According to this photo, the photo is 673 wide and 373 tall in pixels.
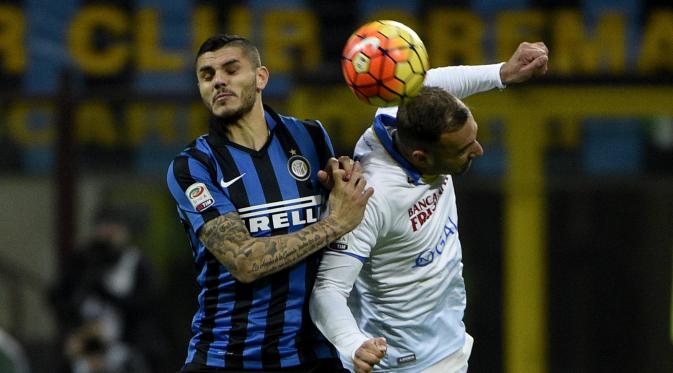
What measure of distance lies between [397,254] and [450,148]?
1.35 ft

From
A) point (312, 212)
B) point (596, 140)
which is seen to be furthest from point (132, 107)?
point (312, 212)

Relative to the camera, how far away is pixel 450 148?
14.5ft

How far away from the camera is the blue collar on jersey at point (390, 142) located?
179 inches

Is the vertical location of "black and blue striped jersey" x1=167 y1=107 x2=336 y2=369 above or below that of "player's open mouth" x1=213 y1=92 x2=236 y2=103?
below

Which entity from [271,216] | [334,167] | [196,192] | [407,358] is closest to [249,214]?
[271,216]

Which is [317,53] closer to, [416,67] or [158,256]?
[158,256]

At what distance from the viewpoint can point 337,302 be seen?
14.2 feet

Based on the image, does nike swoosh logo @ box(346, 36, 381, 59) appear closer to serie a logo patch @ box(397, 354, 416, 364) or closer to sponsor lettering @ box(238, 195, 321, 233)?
sponsor lettering @ box(238, 195, 321, 233)

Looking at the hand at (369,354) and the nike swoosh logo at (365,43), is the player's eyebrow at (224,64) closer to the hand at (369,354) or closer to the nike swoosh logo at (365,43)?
the nike swoosh logo at (365,43)

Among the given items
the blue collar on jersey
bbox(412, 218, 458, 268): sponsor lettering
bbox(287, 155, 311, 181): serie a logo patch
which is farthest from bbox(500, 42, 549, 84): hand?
bbox(287, 155, 311, 181): serie a logo patch

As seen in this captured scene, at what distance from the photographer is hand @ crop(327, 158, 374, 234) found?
435cm

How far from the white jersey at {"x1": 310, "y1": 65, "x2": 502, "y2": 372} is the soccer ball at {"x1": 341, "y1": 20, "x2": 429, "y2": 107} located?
0.85 feet

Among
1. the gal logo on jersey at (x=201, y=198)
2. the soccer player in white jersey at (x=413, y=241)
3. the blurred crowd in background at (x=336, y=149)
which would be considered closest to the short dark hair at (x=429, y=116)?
the soccer player in white jersey at (x=413, y=241)

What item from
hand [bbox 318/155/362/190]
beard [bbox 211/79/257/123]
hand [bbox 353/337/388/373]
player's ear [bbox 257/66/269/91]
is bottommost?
hand [bbox 353/337/388/373]
